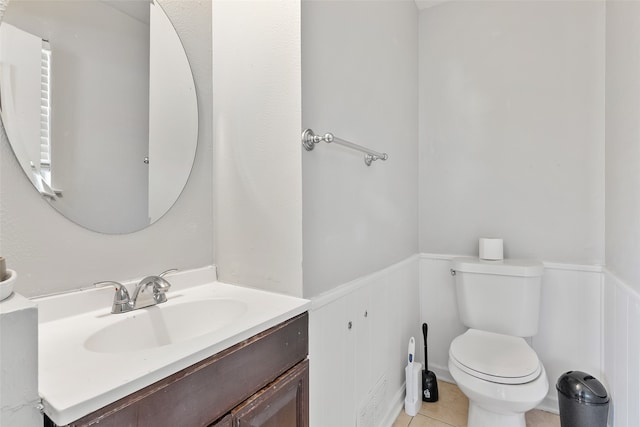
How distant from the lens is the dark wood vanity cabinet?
22.1 inches

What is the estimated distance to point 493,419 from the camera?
1394 mm

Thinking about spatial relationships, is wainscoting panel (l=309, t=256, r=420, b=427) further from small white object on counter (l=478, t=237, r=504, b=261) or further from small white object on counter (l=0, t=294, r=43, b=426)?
small white object on counter (l=0, t=294, r=43, b=426)

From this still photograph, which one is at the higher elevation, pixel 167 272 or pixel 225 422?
pixel 167 272

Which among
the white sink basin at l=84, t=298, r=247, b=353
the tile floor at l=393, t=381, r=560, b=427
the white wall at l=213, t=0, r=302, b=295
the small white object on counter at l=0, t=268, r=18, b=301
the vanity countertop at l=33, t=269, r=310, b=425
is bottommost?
the tile floor at l=393, t=381, r=560, b=427

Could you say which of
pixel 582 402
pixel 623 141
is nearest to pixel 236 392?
pixel 582 402

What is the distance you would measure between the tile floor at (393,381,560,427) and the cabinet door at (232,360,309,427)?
93cm

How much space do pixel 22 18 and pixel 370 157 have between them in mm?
1167

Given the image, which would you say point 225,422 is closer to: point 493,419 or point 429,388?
point 493,419

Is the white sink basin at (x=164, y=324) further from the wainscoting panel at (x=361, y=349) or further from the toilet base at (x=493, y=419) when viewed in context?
the toilet base at (x=493, y=419)

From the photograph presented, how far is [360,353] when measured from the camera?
1300mm

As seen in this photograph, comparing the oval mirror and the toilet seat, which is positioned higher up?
the oval mirror

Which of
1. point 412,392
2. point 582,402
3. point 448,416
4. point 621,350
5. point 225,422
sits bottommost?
point 448,416

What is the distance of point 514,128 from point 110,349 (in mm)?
2115

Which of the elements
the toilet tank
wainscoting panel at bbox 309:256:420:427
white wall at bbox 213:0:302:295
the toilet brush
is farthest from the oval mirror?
the toilet brush
